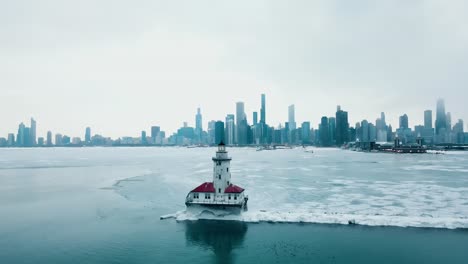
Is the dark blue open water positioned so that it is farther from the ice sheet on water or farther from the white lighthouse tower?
the white lighthouse tower

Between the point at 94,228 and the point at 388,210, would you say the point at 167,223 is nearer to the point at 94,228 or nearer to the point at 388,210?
the point at 94,228

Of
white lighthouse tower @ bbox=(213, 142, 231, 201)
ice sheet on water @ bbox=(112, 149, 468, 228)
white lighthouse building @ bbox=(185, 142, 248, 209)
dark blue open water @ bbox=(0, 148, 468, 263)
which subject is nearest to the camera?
dark blue open water @ bbox=(0, 148, 468, 263)

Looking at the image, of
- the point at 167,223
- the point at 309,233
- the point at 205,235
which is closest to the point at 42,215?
the point at 167,223

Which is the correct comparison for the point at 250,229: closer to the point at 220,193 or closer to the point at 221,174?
the point at 220,193

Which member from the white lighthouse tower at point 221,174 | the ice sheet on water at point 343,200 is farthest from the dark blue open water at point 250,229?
the white lighthouse tower at point 221,174

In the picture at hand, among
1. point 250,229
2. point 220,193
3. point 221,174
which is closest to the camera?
point 250,229

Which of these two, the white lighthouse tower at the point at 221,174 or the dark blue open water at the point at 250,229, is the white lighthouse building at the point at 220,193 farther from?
the dark blue open water at the point at 250,229

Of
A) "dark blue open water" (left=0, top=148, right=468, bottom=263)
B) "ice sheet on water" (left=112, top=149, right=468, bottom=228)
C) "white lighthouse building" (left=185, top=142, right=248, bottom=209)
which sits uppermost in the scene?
"white lighthouse building" (left=185, top=142, right=248, bottom=209)

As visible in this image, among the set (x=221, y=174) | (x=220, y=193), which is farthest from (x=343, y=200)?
(x=220, y=193)

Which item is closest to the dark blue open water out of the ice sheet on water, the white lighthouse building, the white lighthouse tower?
the ice sheet on water
